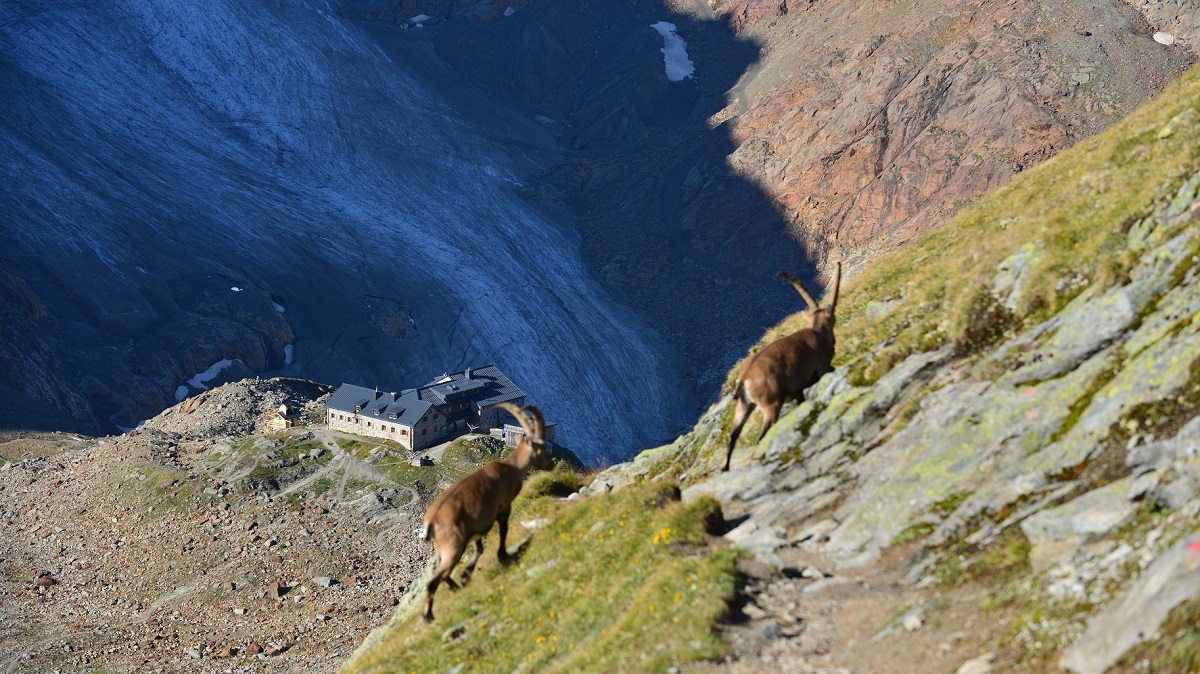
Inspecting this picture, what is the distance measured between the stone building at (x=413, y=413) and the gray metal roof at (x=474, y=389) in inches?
2.7

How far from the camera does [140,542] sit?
2489 inches

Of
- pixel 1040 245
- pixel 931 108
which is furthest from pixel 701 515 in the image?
pixel 931 108

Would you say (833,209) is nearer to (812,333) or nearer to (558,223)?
(558,223)

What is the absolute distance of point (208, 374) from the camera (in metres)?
118

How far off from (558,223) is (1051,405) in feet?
515

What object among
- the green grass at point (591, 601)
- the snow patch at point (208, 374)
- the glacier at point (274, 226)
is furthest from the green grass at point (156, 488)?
the snow patch at point (208, 374)

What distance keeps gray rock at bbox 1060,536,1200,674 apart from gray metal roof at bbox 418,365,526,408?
66.0 metres

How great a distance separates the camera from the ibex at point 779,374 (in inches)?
744

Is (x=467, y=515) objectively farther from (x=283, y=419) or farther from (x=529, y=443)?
(x=283, y=419)

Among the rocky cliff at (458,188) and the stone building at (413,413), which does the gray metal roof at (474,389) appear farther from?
the rocky cliff at (458,188)

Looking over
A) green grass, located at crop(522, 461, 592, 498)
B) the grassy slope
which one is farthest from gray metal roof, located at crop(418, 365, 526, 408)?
the grassy slope

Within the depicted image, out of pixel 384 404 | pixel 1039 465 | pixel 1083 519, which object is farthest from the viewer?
pixel 384 404

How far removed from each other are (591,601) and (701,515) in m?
2.19

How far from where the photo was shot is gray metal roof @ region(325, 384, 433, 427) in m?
73.9
